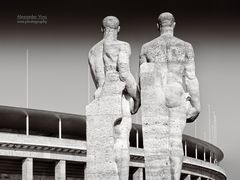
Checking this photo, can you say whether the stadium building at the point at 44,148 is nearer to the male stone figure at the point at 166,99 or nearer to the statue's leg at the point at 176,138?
the male stone figure at the point at 166,99

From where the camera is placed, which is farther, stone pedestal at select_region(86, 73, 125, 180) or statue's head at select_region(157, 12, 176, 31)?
stone pedestal at select_region(86, 73, 125, 180)

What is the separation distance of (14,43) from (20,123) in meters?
30.3

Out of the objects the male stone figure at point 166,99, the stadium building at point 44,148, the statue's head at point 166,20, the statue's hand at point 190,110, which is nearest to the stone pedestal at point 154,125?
the male stone figure at point 166,99

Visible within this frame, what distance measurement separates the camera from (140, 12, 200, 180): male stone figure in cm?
1416

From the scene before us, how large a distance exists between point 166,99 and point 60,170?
40.3 metres

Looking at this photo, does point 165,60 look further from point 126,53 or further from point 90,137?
point 90,137

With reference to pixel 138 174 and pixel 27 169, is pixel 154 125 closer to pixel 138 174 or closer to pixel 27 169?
pixel 27 169

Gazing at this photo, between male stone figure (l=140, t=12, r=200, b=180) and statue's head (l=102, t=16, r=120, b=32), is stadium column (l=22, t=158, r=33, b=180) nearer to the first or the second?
statue's head (l=102, t=16, r=120, b=32)

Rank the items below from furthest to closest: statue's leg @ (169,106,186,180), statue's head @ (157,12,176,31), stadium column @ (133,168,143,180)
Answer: stadium column @ (133,168,143,180)
statue's head @ (157,12,176,31)
statue's leg @ (169,106,186,180)

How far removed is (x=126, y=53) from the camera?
15883 mm

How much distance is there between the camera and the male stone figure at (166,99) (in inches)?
557

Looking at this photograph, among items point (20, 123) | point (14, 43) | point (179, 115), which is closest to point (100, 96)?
point (179, 115)

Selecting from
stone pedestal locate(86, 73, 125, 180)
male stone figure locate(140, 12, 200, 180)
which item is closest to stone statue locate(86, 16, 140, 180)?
stone pedestal locate(86, 73, 125, 180)

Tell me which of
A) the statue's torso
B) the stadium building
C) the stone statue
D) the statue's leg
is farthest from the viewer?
the stadium building
